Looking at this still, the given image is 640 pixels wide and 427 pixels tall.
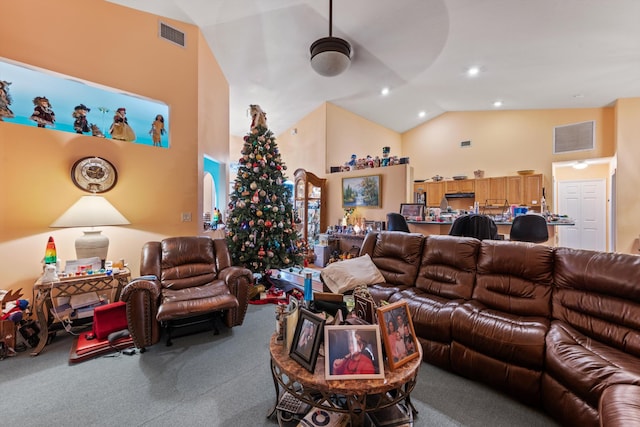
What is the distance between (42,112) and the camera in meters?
2.85

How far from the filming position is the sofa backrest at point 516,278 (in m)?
2.05

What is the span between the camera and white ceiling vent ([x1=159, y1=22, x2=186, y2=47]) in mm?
3630

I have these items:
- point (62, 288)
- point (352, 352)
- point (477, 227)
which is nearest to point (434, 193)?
point (477, 227)

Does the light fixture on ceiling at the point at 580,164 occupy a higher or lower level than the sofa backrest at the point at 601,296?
higher

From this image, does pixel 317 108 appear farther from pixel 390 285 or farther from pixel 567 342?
pixel 567 342

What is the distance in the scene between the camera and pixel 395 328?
1.44 m

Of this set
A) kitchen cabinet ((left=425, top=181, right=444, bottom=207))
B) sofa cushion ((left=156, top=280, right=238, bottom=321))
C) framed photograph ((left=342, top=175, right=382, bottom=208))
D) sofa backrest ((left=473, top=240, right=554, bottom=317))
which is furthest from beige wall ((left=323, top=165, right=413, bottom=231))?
sofa cushion ((left=156, top=280, right=238, bottom=321))

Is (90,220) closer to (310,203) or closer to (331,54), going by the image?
(331,54)

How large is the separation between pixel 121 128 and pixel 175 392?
3253mm

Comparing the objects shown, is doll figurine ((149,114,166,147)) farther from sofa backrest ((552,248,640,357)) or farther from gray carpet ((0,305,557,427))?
sofa backrest ((552,248,640,357))

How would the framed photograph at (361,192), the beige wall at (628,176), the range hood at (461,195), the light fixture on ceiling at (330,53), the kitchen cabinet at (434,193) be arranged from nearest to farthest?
1. the light fixture on ceiling at (330,53)
2. the beige wall at (628,176)
3. the framed photograph at (361,192)
4. the range hood at (461,195)
5. the kitchen cabinet at (434,193)

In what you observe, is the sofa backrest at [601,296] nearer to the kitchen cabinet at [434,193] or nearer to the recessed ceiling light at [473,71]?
the recessed ceiling light at [473,71]

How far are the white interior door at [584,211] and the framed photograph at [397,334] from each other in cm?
818

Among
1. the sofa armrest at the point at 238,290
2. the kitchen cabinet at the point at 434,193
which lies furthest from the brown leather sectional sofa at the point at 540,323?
the kitchen cabinet at the point at 434,193
